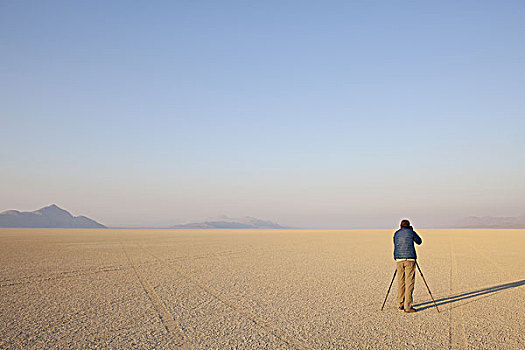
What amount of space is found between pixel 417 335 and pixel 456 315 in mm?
2119

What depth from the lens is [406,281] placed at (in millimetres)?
Answer: 8562

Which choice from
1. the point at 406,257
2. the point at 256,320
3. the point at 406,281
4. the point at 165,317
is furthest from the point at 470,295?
the point at 165,317

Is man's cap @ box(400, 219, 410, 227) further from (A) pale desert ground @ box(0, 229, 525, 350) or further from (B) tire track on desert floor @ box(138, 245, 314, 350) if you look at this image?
(B) tire track on desert floor @ box(138, 245, 314, 350)

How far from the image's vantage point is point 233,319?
8141mm

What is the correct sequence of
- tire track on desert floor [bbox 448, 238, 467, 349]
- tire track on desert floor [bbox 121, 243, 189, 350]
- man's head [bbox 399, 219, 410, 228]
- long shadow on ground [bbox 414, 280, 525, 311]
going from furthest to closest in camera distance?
1. long shadow on ground [bbox 414, 280, 525, 311]
2. man's head [bbox 399, 219, 410, 228]
3. tire track on desert floor [bbox 121, 243, 189, 350]
4. tire track on desert floor [bbox 448, 238, 467, 349]

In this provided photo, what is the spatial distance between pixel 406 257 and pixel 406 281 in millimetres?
558

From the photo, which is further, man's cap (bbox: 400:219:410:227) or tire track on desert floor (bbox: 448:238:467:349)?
man's cap (bbox: 400:219:410:227)

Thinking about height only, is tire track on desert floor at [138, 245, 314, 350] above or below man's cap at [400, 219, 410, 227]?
below

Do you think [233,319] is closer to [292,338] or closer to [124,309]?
[292,338]

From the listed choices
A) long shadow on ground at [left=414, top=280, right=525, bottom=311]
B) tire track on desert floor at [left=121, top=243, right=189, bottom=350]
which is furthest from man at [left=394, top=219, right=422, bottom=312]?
tire track on desert floor at [left=121, top=243, right=189, bottom=350]

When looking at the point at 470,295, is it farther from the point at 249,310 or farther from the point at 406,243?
the point at 249,310

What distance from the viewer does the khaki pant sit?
8500 millimetres

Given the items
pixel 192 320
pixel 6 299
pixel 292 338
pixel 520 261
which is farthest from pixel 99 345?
pixel 520 261

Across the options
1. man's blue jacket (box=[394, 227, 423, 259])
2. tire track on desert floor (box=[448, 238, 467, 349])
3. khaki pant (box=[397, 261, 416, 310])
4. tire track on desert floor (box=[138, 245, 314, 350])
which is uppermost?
man's blue jacket (box=[394, 227, 423, 259])
